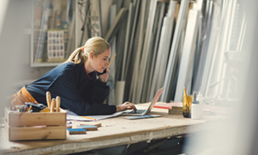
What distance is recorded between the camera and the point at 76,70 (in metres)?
1.90

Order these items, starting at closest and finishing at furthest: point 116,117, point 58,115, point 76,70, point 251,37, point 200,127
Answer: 1. point 251,37
2. point 58,115
3. point 200,127
4. point 116,117
5. point 76,70

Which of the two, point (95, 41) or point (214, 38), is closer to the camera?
point (95, 41)

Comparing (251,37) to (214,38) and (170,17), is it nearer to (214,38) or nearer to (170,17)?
(214,38)

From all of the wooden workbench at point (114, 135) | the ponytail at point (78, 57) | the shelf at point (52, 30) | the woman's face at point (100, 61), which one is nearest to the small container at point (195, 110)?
the wooden workbench at point (114, 135)

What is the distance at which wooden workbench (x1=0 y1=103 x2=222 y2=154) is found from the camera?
1.06 meters

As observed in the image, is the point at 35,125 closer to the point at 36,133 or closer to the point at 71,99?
the point at 36,133

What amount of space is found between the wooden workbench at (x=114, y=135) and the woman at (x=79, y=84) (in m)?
0.21

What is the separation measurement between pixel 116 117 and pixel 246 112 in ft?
2.71

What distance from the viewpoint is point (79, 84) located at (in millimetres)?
1981

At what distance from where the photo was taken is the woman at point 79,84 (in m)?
1.74

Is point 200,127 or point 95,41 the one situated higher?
point 95,41

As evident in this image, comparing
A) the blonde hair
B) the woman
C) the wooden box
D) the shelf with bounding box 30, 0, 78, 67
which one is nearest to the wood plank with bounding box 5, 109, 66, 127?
the wooden box

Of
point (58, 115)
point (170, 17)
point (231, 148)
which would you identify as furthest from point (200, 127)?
point (170, 17)

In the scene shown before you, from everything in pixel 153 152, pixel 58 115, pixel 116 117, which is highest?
pixel 58 115
